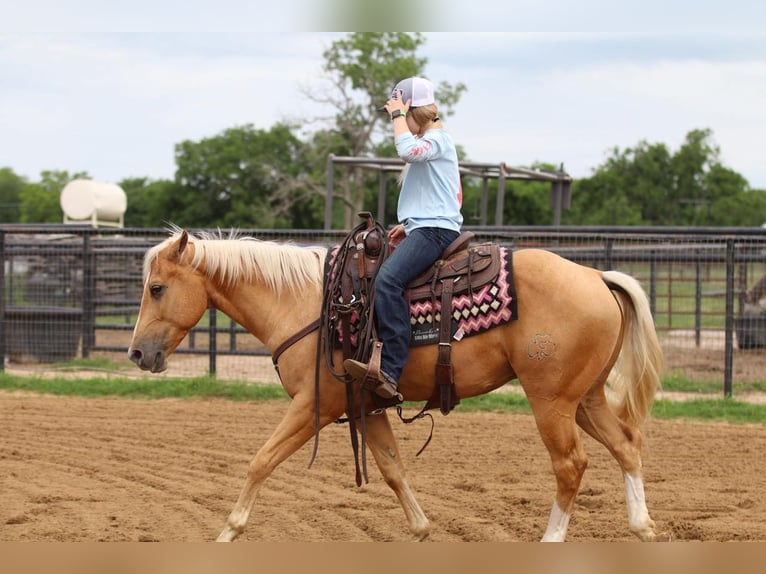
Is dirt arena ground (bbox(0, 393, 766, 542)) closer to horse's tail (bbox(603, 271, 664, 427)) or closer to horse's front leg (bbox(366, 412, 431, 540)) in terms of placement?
horse's front leg (bbox(366, 412, 431, 540))

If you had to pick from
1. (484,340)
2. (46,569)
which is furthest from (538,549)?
(484,340)

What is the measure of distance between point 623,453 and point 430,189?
6.04ft

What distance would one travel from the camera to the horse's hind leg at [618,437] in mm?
4840

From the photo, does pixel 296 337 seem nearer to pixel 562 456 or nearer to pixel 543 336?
pixel 543 336

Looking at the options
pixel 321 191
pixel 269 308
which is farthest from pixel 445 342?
pixel 321 191

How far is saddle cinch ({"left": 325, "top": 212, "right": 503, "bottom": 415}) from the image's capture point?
4785 millimetres

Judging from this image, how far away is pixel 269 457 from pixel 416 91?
209 centimetres

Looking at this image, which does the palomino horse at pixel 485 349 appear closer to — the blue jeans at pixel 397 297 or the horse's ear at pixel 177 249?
the horse's ear at pixel 177 249

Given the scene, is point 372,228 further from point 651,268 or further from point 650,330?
point 651,268

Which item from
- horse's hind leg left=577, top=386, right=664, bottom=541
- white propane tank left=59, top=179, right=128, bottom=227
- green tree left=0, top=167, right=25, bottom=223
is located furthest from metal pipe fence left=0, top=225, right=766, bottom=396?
green tree left=0, top=167, right=25, bottom=223

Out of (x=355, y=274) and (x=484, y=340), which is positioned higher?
(x=355, y=274)

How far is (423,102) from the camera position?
4.76m

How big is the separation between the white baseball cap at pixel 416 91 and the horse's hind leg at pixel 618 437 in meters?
1.91

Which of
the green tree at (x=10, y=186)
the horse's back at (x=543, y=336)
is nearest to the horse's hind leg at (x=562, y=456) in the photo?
the horse's back at (x=543, y=336)
